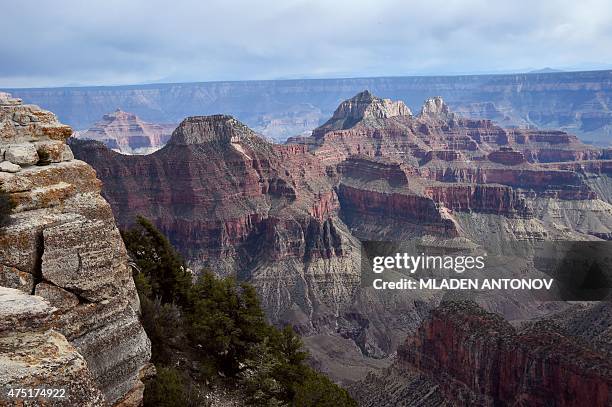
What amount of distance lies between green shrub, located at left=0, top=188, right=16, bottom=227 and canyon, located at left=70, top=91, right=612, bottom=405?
34119mm

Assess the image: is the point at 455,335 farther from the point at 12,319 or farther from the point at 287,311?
the point at 287,311

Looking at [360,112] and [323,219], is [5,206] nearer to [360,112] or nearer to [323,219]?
[323,219]

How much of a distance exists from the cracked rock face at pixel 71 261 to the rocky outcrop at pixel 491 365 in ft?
81.0

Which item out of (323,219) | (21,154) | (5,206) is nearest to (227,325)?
(21,154)

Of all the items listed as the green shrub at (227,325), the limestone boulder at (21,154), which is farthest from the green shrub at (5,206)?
the green shrub at (227,325)

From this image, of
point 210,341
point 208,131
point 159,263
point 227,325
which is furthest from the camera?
point 208,131

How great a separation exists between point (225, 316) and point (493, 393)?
19625 millimetres

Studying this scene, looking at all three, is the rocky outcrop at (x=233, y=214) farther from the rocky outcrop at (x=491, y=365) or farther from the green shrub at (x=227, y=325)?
the green shrub at (x=227, y=325)

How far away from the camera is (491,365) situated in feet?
123

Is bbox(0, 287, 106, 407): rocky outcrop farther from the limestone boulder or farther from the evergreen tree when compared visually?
the evergreen tree

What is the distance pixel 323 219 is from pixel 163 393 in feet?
310

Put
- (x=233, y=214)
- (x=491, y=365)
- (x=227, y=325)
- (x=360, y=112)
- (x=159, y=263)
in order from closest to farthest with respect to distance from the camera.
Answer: (x=227, y=325), (x=159, y=263), (x=491, y=365), (x=233, y=214), (x=360, y=112)

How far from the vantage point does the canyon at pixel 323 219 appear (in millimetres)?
81375

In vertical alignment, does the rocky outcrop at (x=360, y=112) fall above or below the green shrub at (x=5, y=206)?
above
